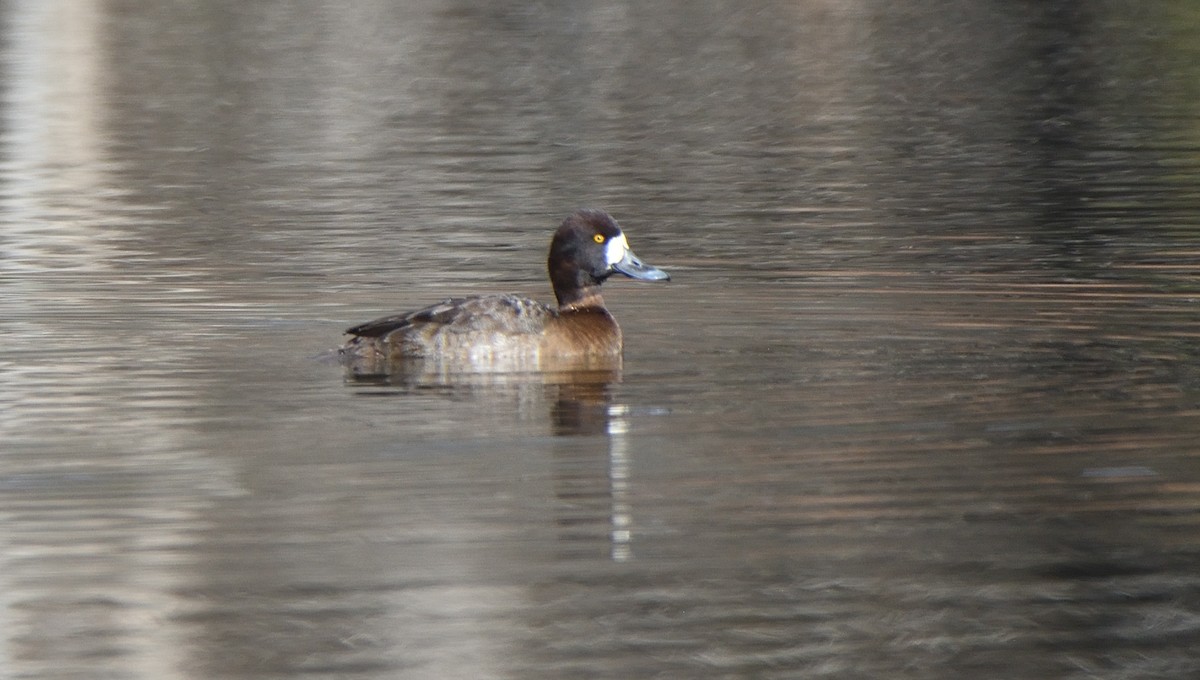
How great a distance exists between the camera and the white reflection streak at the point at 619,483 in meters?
7.79

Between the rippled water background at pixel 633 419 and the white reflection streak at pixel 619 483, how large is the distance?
26 mm

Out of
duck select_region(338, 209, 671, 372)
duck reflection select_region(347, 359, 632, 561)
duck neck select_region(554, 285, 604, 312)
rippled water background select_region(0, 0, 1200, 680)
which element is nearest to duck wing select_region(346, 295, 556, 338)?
duck select_region(338, 209, 671, 372)

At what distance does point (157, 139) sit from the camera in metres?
27.6

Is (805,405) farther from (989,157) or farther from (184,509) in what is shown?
(989,157)

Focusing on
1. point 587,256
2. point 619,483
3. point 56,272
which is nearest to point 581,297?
point 587,256

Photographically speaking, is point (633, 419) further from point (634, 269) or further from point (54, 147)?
point (54, 147)

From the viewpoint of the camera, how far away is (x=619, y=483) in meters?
8.72

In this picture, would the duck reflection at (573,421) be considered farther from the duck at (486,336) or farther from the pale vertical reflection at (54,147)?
the pale vertical reflection at (54,147)

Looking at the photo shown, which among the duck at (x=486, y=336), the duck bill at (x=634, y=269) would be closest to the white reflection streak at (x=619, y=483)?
the duck at (x=486, y=336)

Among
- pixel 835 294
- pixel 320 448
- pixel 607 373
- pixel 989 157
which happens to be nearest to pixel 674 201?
pixel 989 157

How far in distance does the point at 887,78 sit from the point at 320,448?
25.9 metres

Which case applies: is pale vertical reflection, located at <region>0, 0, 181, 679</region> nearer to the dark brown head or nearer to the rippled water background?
the rippled water background

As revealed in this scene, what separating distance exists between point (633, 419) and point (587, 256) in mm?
2516

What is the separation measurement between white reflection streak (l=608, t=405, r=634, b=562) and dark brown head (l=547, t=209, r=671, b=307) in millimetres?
2086
